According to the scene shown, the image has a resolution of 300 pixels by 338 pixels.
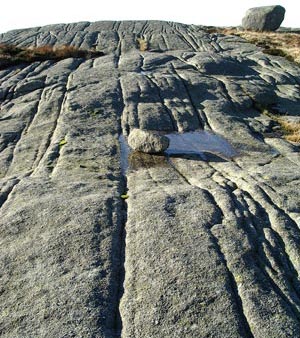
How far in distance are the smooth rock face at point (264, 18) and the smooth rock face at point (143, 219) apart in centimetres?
5662

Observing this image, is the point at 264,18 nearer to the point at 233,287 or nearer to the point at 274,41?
the point at 274,41

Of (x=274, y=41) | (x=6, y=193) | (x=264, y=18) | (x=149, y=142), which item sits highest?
(x=6, y=193)

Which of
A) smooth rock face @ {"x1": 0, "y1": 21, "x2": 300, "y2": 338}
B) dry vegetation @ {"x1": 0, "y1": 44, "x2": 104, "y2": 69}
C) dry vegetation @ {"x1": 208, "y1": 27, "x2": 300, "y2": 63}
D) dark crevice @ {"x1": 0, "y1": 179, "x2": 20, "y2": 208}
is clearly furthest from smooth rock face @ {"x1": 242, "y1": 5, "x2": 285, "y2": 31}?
dark crevice @ {"x1": 0, "y1": 179, "x2": 20, "y2": 208}

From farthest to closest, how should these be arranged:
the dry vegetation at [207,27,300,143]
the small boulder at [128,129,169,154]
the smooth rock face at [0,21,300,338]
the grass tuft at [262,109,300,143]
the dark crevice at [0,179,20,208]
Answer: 1. the dry vegetation at [207,27,300,143]
2. the grass tuft at [262,109,300,143]
3. the small boulder at [128,129,169,154]
4. the dark crevice at [0,179,20,208]
5. the smooth rock face at [0,21,300,338]

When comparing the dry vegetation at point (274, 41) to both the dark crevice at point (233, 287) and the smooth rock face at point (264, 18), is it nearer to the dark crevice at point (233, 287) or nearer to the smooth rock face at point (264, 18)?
the smooth rock face at point (264, 18)

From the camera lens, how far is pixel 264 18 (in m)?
92.7

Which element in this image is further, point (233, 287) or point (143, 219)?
point (143, 219)

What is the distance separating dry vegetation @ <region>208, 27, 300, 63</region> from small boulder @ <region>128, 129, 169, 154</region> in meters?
42.4

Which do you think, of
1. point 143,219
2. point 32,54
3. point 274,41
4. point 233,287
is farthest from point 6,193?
point 274,41

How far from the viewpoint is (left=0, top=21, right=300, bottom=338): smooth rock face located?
14719mm

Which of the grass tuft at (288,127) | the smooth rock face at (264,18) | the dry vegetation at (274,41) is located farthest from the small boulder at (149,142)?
the smooth rock face at (264,18)

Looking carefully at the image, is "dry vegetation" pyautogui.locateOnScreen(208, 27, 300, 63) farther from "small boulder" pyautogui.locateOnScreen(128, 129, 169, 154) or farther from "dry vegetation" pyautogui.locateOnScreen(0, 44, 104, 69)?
"small boulder" pyautogui.locateOnScreen(128, 129, 169, 154)

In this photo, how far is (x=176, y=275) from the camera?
16.3 meters

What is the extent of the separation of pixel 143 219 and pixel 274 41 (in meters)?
66.9
